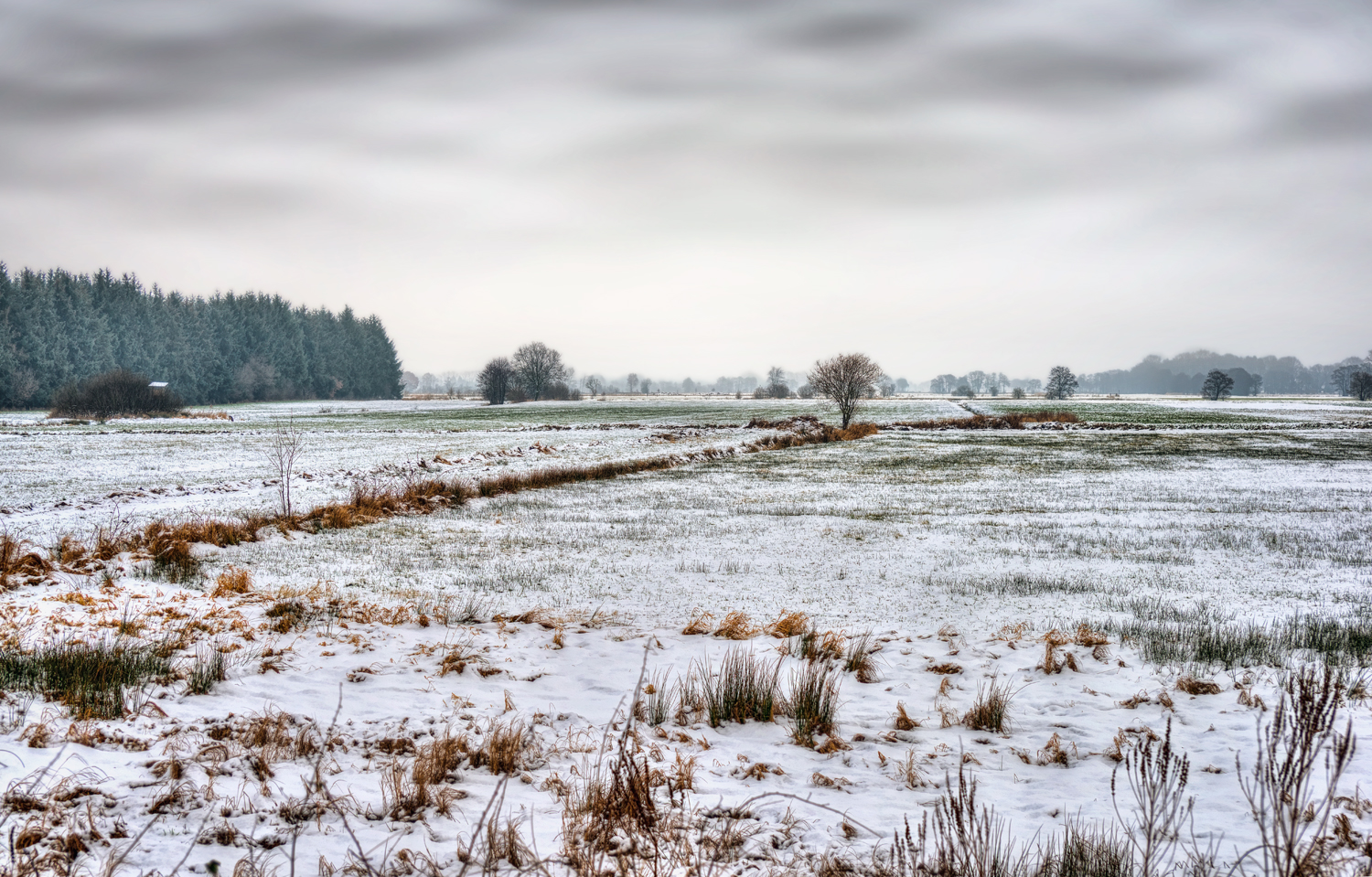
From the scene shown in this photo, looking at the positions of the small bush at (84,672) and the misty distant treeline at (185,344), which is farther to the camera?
the misty distant treeline at (185,344)

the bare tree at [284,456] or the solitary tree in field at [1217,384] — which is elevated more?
the solitary tree in field at [1217,384]

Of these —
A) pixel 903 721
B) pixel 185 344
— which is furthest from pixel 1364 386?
pixel 185 344

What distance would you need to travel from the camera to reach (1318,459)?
103 ft

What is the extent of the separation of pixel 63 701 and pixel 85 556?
24.1 feet

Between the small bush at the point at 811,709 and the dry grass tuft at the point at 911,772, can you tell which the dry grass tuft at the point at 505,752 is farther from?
the dry grass tuft at the point at 911,772

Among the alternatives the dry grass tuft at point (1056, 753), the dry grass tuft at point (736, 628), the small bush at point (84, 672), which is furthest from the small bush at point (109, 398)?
the dry grass tuft at point (1056, 753)

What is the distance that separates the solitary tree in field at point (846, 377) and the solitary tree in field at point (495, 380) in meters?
63.7

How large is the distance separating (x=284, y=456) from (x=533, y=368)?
9904 cm

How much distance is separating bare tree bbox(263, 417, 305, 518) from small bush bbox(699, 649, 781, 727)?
1239 centimetres

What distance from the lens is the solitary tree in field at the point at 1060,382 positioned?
134 m

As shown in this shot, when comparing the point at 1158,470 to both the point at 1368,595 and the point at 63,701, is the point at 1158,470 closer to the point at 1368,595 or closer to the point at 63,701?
the point at 1368,595

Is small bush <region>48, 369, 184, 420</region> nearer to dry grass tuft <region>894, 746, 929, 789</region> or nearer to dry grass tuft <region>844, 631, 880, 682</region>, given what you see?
dry grass tuft <region>844, 631, 880, 682</region>

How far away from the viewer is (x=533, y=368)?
405 feet

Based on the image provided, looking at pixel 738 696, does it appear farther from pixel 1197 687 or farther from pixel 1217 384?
pixel 1217 384
